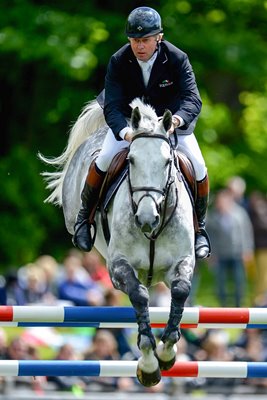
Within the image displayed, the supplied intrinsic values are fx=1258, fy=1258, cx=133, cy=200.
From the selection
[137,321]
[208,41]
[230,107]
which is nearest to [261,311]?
[137,321]

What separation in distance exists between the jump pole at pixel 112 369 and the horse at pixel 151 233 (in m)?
0.32

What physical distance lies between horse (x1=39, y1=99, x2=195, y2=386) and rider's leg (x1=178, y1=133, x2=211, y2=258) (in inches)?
11.6

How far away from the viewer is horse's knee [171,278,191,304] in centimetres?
855

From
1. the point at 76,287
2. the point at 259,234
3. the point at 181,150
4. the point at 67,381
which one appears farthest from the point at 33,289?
the point at 181,150

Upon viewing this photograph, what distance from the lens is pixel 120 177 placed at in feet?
30.3

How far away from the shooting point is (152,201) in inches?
326

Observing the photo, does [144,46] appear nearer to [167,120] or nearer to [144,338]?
[167,120]

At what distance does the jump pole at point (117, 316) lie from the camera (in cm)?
873

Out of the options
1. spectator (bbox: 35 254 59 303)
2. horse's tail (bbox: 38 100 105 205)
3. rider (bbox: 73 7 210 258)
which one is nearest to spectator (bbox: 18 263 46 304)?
spectator (bbox: 35 254 59 303)

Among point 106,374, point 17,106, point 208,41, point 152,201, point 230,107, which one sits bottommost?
point 230,107

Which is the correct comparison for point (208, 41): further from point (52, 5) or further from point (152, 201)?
point (152, 201)

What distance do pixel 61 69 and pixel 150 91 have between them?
1008 cm

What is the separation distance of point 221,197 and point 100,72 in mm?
3078

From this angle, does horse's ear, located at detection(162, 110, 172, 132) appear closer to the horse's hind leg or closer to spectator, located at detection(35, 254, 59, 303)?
the horse's hind leg
